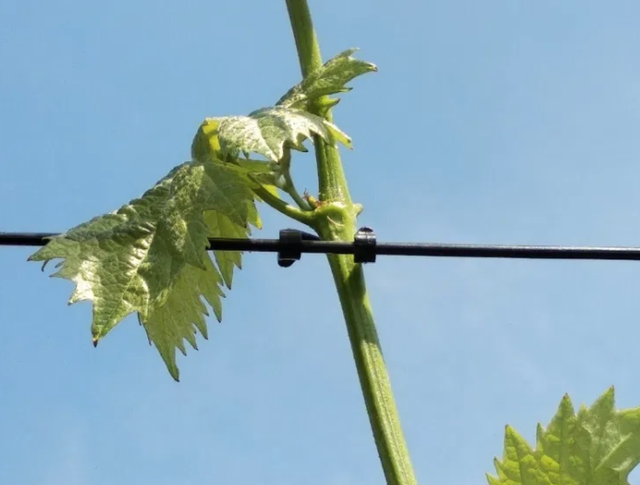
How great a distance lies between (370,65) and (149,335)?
402 mm

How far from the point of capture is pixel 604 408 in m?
0.95

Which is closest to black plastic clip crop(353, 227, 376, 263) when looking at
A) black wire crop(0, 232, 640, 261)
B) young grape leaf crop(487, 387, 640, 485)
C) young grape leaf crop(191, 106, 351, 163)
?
black wire crop(0, 232, 640, 261)

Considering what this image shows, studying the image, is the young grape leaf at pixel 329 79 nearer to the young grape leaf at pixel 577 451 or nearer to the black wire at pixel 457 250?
the black wire at pixel 457 250

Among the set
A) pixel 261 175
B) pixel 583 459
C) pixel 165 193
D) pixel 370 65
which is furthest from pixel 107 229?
pixel 583 459

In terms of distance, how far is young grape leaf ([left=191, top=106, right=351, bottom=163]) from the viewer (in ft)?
3.33

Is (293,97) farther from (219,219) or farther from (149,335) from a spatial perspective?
(149,335)

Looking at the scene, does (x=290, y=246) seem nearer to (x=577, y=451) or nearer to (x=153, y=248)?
(x=153, y=248)

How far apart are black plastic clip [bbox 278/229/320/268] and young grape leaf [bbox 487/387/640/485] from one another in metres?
0.30

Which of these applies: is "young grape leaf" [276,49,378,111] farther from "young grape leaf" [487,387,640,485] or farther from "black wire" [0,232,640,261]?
"young grape leaf" [487,387,640,485]

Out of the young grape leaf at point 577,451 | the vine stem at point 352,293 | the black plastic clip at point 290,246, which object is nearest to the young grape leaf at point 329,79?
the vine stem at point 352,293

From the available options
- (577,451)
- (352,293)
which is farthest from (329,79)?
(577,451)

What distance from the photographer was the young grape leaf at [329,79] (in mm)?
1105

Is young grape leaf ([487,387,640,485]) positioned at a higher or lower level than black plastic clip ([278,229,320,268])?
lower

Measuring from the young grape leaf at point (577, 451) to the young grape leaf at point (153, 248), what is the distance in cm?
37
